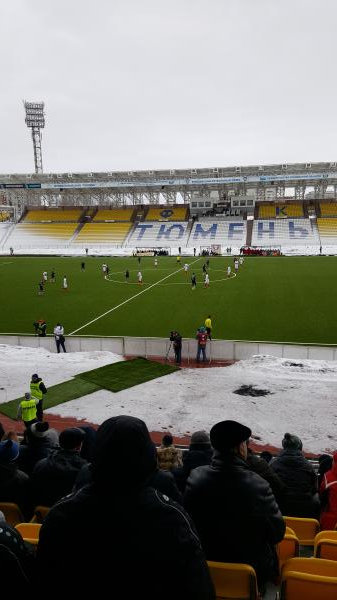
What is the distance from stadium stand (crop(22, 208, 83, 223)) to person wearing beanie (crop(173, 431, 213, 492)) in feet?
257

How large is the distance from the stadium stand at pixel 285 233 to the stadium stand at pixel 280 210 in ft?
7.51

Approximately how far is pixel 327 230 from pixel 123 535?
6914cm

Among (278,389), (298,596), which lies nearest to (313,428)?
(278,389)

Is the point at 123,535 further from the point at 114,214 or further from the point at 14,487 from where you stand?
the point at 114,214

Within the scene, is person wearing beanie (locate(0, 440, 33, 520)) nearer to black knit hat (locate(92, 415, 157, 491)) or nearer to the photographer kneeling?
black knit hat (locate(92, 415, 157, 491))

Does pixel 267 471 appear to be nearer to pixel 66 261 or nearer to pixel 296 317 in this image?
pixel 296 317

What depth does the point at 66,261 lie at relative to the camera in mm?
55156

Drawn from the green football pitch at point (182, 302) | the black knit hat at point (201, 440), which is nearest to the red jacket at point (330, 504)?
the black knit hat at point (201, 440)

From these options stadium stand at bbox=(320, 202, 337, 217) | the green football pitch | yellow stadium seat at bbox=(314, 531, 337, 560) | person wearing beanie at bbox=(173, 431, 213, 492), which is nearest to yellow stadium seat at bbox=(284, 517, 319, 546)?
yellow stadium seat at bbox=(314, 531, 337, 560)

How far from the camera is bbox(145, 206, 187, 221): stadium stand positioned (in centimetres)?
7712

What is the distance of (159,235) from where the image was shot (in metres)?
69.8

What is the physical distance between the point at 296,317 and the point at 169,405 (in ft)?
46.3

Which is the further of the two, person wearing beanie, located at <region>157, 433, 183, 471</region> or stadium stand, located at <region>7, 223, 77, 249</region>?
stadium stand, located at <region>7, 223, 77, 249</region>

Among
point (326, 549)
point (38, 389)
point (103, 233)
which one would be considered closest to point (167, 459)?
point (326, 549)
